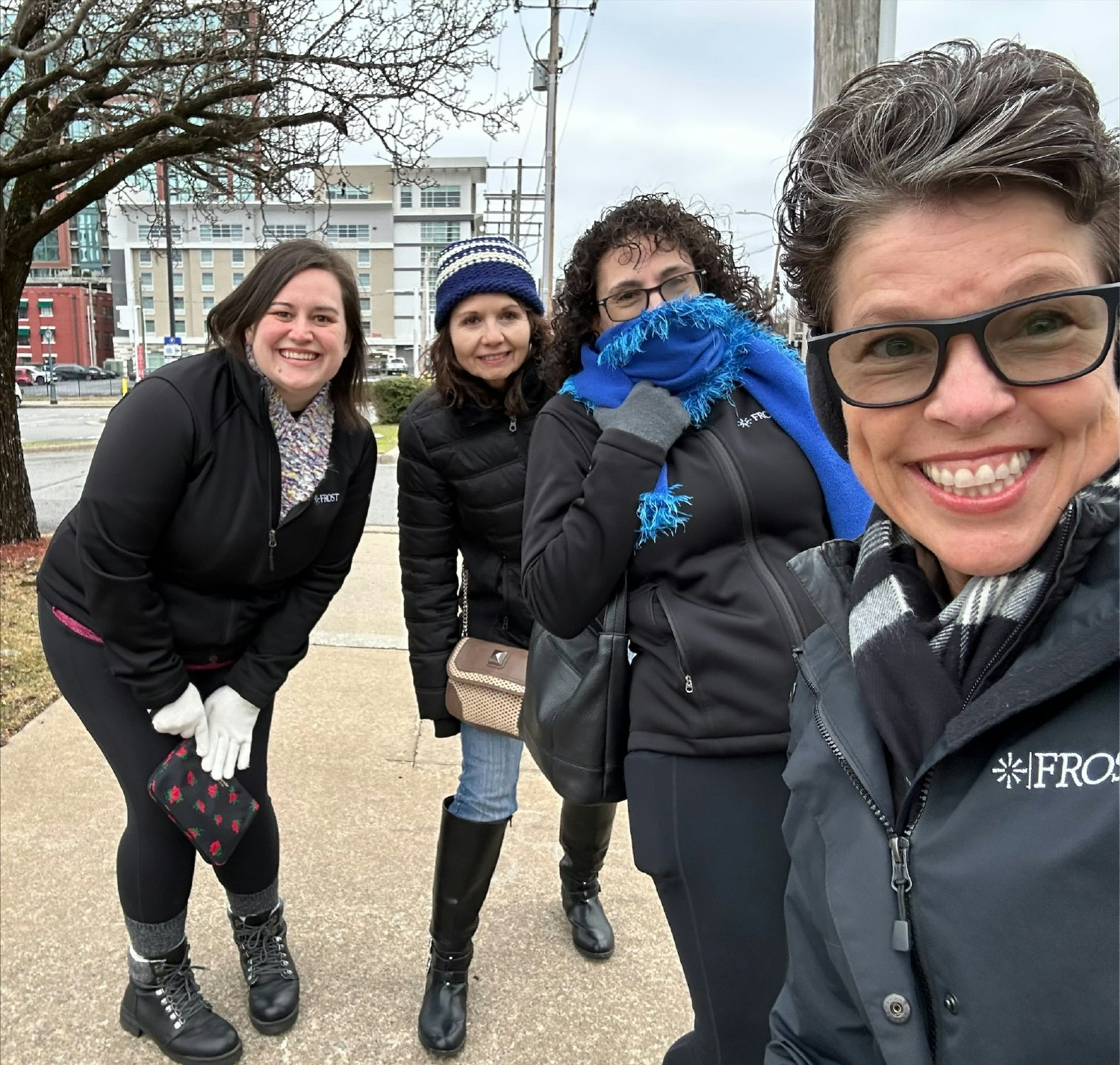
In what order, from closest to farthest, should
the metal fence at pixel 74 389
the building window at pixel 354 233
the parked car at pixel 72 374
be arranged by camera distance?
1. the metal fence at pixel 74 389
2. the parked car at pixel 72 374
3. the building window at pixel 354 233

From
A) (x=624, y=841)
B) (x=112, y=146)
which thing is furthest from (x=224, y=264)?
(x=624, y=841)

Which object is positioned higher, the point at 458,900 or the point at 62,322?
the point at 62,322

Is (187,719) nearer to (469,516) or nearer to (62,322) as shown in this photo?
(469,516)

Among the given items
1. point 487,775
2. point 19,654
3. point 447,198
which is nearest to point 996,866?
point 487,775

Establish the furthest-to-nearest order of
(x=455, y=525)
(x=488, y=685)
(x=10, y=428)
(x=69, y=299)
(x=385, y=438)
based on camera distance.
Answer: (x=69, y=299)
(x=385, y=438)
(x=10, y=428)
(x=455, y=525)
(x=488, y=685)


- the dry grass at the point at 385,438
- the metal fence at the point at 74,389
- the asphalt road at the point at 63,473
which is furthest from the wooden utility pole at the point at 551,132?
the metal fence at the point at 74,389

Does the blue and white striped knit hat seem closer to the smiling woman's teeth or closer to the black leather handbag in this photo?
the black leather handbag

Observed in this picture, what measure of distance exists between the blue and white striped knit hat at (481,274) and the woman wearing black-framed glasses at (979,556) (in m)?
1.43

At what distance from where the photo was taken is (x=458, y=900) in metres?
2.41

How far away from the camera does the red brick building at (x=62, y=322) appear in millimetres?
77625

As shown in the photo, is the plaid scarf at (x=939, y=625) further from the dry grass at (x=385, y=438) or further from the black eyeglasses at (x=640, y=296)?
the dry grass at (x=385, y=438)

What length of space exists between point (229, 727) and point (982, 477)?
1979 mm

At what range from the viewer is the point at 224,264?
7856 cm

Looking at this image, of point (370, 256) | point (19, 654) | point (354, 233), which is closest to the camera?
point (19, 654)
